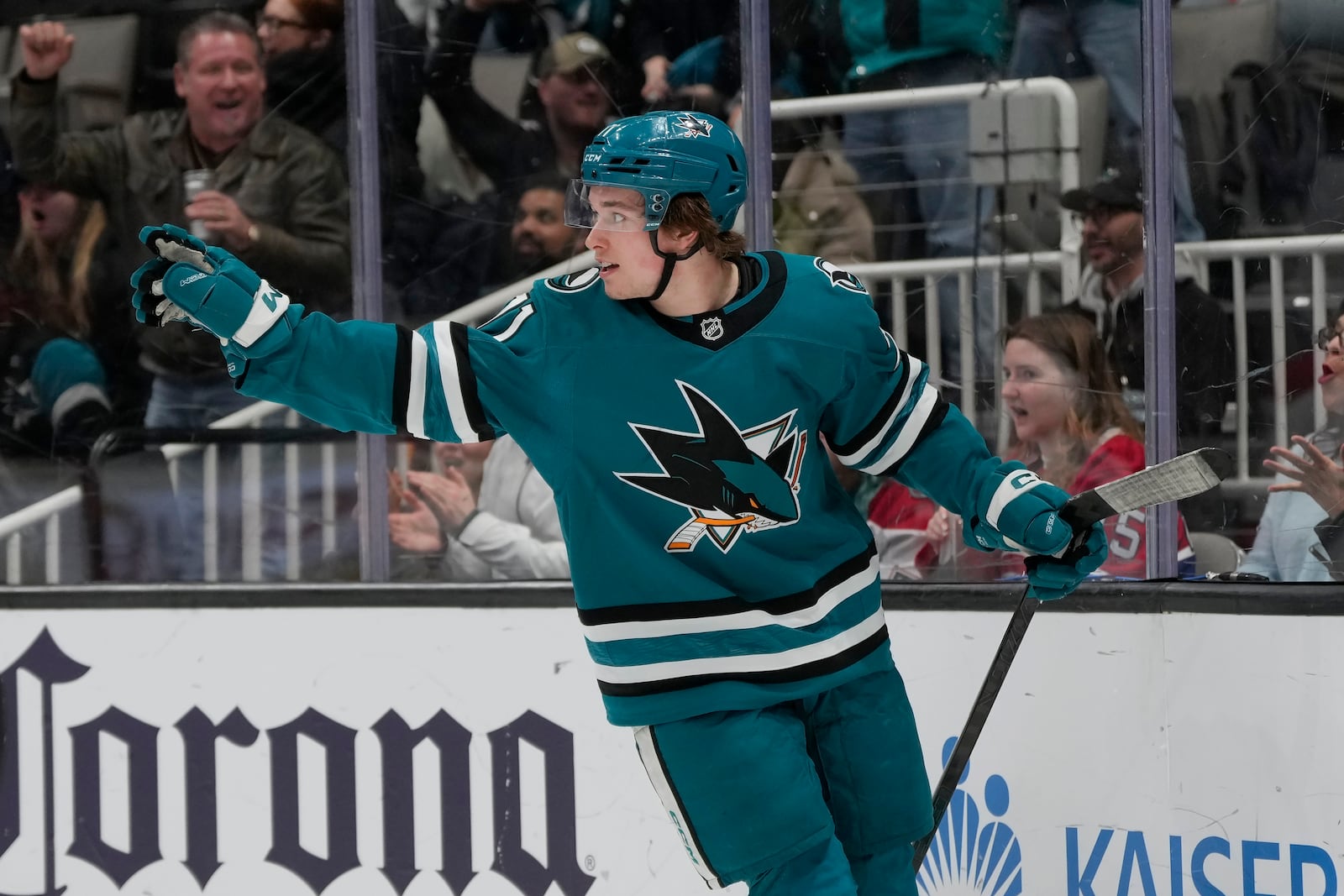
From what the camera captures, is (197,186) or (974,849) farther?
(197,186)

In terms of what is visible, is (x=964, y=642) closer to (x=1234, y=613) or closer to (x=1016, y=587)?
(x=1016, y=587)

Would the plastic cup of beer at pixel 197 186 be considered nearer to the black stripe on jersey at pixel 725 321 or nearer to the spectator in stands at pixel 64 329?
the spectator in stands at pixel 64 329

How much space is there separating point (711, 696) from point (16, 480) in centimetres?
199

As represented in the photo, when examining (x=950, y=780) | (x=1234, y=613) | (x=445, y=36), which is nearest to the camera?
(x=950, y=780)

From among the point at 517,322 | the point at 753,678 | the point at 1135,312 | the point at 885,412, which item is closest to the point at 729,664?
the point at 753,678

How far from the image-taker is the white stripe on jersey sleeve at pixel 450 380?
83.7 inches

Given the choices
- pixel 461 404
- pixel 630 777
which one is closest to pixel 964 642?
pixel 630 777

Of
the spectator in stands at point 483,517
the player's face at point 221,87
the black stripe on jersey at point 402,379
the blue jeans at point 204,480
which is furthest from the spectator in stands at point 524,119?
the black stripe on jersey at point 402,379

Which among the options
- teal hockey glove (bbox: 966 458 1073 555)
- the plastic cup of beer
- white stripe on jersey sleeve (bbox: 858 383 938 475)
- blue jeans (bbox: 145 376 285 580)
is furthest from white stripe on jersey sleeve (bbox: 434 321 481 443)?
the plastic cup of beer

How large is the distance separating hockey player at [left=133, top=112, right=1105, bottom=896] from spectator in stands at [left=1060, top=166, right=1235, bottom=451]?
674mm

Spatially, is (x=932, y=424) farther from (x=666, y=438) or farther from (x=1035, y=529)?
(x=666, y=438)

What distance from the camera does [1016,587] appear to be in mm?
2777

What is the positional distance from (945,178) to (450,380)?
1.19 m

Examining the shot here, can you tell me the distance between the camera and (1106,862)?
8.87 feet
